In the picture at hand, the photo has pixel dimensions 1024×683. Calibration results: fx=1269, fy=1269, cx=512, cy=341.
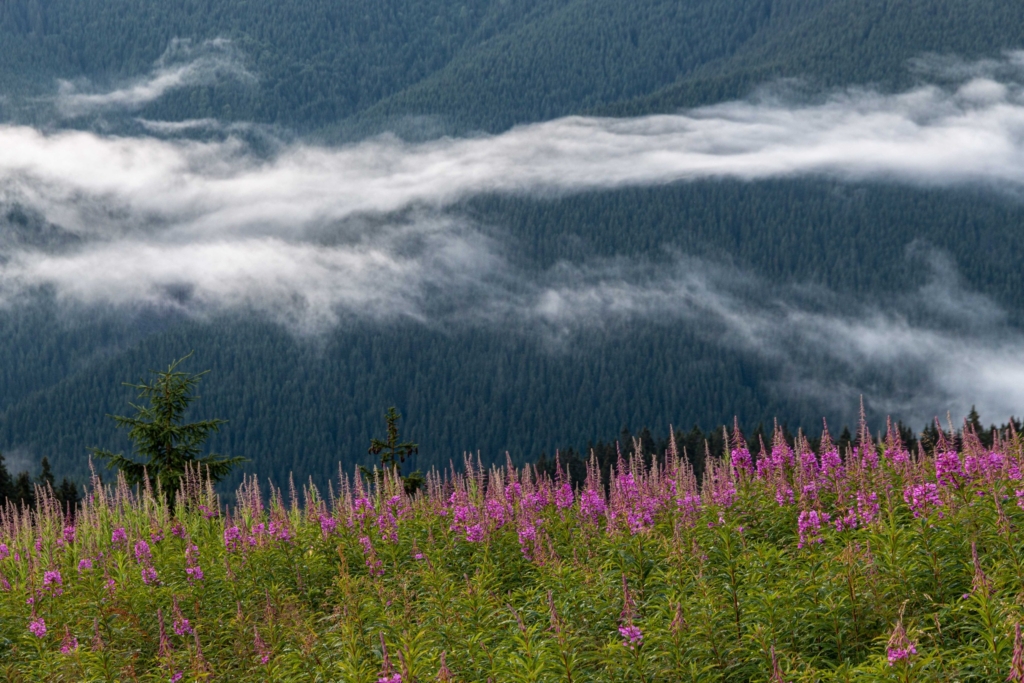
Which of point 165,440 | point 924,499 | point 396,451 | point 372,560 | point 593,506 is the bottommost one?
point 396,451

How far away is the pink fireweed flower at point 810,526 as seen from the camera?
1542 cm

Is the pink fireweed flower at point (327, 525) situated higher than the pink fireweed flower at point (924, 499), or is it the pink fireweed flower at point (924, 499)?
the pink fireweed flower at point (924, 499)

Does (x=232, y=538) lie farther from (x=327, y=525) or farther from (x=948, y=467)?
(x=948, y=467)

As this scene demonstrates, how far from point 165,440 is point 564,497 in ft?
43.4

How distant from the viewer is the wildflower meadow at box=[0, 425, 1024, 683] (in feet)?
42.9

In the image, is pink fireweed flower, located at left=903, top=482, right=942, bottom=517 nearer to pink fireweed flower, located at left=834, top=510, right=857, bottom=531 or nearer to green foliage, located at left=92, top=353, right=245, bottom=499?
pink fireweed flower, located at left=834, top=510, right=857, bottom=531

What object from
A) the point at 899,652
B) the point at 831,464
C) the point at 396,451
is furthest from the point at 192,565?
the point at 396,451

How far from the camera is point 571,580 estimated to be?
1605 cm

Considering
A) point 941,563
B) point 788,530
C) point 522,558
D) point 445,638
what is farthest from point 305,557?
point 941,563

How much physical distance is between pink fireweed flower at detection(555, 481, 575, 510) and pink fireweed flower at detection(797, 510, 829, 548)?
5.22m

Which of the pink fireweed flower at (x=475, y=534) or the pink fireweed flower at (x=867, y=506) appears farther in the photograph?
the pink fireweed flower at (x=475, y=534)

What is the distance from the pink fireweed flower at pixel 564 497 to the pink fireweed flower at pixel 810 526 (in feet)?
17.1

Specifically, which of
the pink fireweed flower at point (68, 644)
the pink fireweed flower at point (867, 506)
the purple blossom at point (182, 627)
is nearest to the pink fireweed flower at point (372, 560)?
the purple blossom at point (182, 627)

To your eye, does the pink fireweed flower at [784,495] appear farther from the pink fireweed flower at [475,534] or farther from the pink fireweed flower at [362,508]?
the pink fireweed flower at [362,508]
